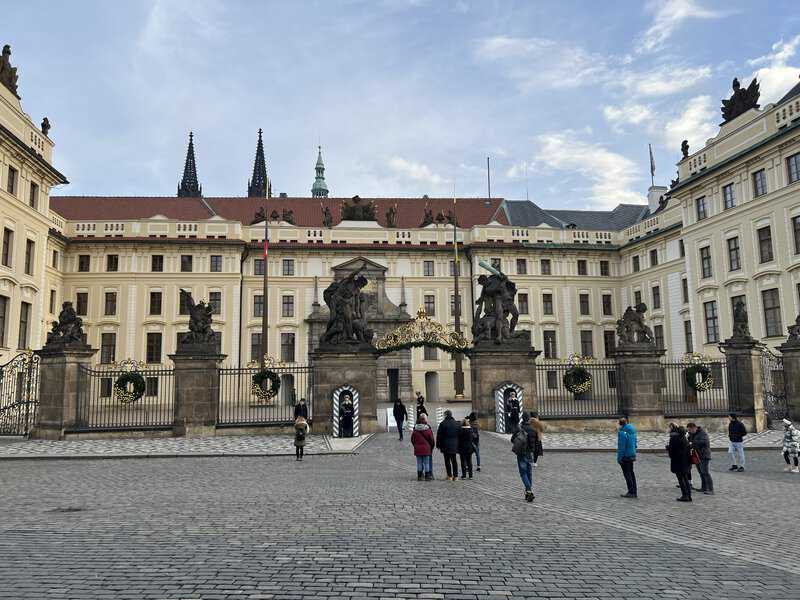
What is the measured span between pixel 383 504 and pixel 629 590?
15.4ft

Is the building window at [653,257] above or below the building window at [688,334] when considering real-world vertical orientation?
above

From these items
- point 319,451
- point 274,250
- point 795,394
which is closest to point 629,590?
point 319,451

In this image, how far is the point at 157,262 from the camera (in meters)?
46.7

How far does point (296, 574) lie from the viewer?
19.3 ft

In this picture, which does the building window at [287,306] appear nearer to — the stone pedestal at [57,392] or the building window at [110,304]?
the building window at [110,304]

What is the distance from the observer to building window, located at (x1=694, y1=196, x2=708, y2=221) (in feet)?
120

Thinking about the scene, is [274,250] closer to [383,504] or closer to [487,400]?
[487,400]

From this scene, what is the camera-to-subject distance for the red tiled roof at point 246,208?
52438 millimetres

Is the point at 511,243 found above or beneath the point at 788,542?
above

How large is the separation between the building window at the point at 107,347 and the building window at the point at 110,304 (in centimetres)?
165

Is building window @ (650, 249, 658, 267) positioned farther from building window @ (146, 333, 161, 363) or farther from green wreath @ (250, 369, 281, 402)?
building window @ (146, 333, 161, 363)

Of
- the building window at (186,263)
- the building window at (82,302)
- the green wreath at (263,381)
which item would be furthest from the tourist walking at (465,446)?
the building window at (82,302)

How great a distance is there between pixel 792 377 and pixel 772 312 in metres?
9.85

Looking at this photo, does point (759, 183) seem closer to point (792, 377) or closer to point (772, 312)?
point (772, 312)
